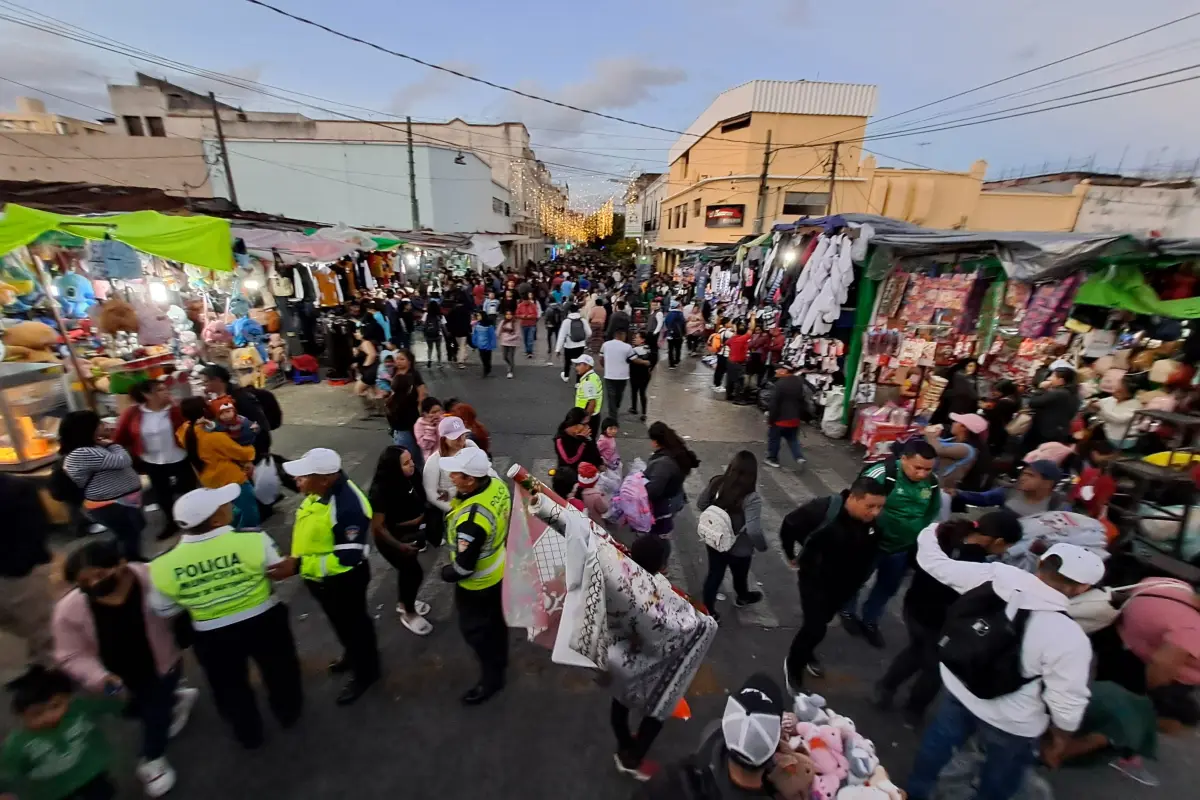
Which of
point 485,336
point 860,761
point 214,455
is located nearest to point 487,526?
point 860,761

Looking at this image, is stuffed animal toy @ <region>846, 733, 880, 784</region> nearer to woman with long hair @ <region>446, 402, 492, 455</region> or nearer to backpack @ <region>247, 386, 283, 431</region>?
woman with long hair @ <region>446, 402, 492, 455</region>

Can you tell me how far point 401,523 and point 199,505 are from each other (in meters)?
1.47

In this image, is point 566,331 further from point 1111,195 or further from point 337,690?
point 1111,195

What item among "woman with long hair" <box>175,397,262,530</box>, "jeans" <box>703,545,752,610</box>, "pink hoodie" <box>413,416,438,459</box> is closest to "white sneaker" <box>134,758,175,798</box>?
"woman with long hair" <box>175,397,262,530</box>

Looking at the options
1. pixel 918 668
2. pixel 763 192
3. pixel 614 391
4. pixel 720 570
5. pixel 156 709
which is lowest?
pixel 918 668

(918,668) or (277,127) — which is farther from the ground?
(277,127)

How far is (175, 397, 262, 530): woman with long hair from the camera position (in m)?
4.53

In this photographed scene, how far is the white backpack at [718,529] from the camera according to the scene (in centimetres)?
379

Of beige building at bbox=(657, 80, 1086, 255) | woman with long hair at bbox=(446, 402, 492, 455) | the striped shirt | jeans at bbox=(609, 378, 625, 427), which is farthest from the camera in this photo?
beige building at bbox=(657, 80, 1086, 255)

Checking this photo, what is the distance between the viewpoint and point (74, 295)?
823 centimetres

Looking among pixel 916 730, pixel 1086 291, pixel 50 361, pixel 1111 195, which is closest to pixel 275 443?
pixel 50 361

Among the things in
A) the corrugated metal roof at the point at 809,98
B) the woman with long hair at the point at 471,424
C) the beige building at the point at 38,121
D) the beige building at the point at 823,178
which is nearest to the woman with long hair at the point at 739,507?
the woman with long hair at the point at 471,424

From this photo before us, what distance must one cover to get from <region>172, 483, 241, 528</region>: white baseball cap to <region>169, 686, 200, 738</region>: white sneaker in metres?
1.48

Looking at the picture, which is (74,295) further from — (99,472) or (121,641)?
(121,641)
